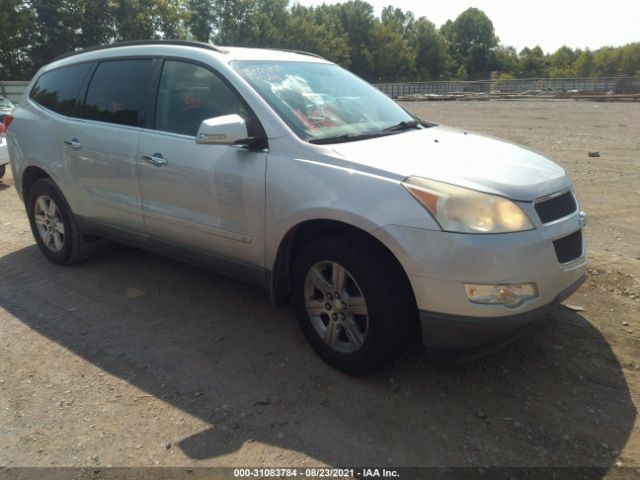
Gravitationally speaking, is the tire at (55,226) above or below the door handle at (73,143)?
below

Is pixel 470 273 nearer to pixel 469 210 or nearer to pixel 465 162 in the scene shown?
pixel 469 210

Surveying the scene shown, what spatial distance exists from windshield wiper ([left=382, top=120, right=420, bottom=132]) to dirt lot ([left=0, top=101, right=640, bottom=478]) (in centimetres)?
151

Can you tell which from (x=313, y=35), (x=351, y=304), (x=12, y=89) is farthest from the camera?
(x=313, y=35)

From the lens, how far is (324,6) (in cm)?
9212

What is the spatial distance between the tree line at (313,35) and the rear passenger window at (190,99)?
40622 millimetres

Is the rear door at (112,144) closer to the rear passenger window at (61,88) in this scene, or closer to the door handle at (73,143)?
the door handle at (73,143)

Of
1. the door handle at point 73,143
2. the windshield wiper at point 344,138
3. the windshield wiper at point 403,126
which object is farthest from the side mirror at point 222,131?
the door handle at point 73,143

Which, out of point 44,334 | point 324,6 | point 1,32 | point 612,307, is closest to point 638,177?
point 612,307

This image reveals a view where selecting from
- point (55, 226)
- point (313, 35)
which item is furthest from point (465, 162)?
point (313, 35)

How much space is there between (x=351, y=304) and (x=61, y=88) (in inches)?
139

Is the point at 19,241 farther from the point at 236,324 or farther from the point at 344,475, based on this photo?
the point at 344,475

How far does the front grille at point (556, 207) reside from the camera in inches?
109

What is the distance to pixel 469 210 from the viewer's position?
103 inches

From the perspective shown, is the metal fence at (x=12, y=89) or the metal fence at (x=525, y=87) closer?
the metal fence at (x=12, y=89)
